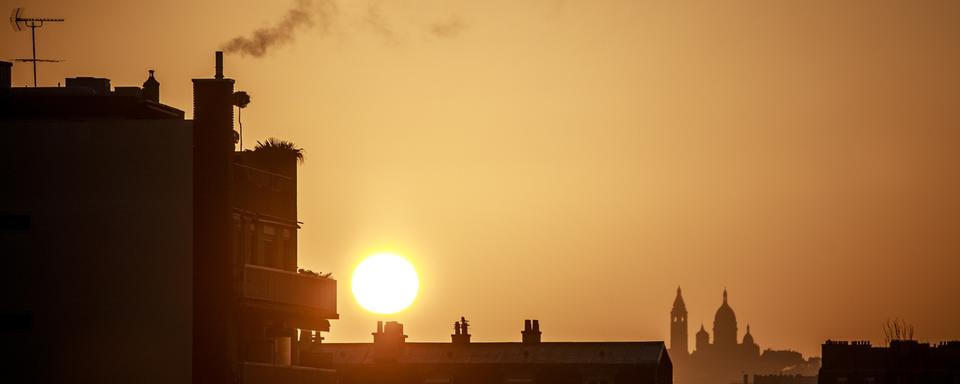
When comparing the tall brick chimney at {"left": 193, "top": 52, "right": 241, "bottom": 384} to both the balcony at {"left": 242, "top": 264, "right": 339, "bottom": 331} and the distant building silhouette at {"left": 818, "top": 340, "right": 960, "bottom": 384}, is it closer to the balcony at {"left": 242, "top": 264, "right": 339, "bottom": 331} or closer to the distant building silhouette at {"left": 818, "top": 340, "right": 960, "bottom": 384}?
the balcony at {"left": 242, "top": 264, "right": 339, "bottom": 331}

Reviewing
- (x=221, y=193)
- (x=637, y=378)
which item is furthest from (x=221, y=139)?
(x=637, y=378)

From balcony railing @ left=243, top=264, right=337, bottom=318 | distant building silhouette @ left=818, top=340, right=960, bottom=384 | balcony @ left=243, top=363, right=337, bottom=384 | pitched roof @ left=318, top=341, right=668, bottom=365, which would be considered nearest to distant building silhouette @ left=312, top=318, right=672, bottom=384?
pitched roof @ left=318, top=341, right=668, bottom=365

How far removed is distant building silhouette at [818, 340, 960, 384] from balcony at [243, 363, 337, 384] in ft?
308

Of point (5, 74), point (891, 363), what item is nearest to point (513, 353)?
point (891, 363)

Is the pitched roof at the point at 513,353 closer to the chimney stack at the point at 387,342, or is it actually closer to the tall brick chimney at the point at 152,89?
the chimney stack at the point at 387,342

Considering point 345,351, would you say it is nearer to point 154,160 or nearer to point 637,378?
point 637,378

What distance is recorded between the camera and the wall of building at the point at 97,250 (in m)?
60.7

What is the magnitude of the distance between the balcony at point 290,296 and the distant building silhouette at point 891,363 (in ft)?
310

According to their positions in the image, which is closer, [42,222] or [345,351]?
[42,222]

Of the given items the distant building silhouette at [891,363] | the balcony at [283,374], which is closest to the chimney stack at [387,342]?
the distant building silhouette at [891,363]

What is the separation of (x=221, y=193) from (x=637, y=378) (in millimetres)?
65814

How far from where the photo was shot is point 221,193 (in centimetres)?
6256

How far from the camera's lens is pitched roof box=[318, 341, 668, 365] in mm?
126500

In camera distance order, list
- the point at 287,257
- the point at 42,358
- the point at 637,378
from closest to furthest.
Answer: the point at 42,358
the point at 287,257
the point at 637,378
